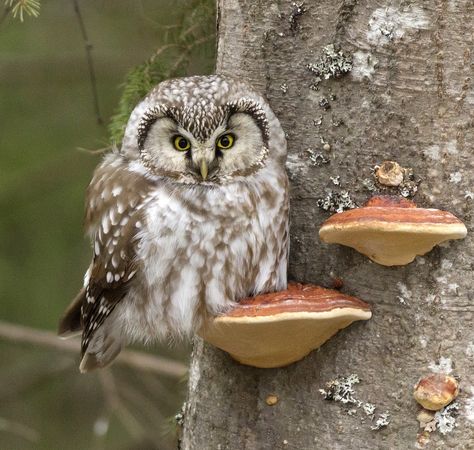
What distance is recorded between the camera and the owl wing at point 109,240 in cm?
256

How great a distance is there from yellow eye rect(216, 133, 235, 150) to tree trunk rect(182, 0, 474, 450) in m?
0.16

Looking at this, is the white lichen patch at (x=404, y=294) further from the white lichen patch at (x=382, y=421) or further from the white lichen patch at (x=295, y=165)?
the white lichen patch at (x=295, y=165)

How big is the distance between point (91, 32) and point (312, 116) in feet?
8.52

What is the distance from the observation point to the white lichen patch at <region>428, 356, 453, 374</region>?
2.22m

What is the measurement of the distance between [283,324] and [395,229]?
0.36 meters

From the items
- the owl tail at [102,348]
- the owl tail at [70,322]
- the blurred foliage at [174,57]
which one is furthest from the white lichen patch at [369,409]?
the blurred foliage at [174,57]

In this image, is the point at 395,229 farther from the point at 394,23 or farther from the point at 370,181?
the point at 394,23

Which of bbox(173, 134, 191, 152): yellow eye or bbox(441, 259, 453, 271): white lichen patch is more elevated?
bbox(173, 134, 191, 152): yellow eye

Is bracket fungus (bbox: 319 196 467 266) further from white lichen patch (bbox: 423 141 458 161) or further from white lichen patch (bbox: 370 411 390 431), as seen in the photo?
white lichen patch (bbox: 370 411 390 431)

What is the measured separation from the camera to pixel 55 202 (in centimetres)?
503

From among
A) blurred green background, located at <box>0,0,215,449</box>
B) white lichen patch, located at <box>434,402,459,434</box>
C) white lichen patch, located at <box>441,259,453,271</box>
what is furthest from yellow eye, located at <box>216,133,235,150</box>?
blurred green background, located at <box>0,0,215,449</box>

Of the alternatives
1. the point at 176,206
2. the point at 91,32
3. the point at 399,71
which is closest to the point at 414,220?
the point at 399,71

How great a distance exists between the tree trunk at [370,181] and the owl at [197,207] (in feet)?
0.26

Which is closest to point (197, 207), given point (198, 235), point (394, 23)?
point (198, 235)
